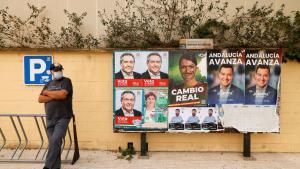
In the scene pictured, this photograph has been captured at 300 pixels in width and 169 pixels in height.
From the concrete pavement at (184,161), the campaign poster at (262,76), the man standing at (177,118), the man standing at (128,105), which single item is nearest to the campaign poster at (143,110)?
the man standing at (128,105)

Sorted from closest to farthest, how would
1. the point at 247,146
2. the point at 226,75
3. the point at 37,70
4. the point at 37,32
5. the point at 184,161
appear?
the point at 184,161 < the point at 226,75 < the point at 247,146 < the point at 37,70 < the point at 37,32

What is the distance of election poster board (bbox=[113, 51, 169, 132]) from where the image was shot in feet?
23.6

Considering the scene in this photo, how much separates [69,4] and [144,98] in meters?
2.52

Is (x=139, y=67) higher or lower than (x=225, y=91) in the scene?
higher

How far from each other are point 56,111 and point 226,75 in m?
3.13

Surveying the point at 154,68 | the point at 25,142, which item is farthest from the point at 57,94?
the point at 25,142

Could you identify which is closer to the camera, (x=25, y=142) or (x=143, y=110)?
(x=143, y=110)

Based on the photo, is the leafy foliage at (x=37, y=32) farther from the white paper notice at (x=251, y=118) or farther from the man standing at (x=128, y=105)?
the white paper notice at (x=251, y=118)

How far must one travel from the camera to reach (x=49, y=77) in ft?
25.0

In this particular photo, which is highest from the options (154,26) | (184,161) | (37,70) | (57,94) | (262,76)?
(154,26)

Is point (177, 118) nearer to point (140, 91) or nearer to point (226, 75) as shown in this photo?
point (140, 91)

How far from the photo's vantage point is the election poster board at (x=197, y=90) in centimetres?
718

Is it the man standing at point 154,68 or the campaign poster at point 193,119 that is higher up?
the man standing at point 154,68

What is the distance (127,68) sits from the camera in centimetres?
720
